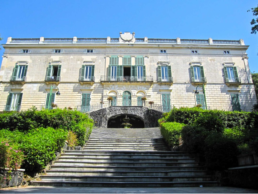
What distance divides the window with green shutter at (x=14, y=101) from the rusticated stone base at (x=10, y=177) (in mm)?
19349

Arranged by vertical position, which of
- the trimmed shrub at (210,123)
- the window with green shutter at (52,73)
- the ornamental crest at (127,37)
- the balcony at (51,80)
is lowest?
the trimmed shrub at (210,123)

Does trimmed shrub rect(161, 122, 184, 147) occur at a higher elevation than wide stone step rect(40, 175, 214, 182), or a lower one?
higher

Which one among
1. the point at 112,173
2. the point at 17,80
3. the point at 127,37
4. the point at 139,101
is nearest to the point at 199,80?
the point at 139,101

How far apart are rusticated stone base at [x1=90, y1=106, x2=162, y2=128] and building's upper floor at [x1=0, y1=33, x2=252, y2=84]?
4.85 metres

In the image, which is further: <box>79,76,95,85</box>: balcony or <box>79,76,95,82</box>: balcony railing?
A: <box>79,76,95,82</box>: balcony railing

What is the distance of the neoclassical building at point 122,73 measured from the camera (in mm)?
24375

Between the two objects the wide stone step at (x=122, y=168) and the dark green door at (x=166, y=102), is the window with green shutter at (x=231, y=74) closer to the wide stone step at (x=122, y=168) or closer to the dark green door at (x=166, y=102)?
the dark green door at (x=166, y=102)

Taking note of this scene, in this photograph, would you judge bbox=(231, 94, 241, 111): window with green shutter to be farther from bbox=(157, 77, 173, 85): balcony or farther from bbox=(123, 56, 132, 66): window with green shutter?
bbox=(123, 56, 132, 66): window with green shutter

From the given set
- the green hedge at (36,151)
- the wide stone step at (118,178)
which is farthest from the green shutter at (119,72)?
the wide stone step at (118,178)

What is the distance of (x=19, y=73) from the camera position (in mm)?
25359

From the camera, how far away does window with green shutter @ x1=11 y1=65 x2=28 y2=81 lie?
25.0 m

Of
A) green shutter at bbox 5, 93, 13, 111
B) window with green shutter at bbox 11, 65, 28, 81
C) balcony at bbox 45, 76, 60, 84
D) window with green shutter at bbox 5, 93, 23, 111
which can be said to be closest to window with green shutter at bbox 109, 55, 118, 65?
balcony at bbox 45, 76, 60, 84

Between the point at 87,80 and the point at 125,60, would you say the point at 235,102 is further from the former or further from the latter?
the point at 87,80

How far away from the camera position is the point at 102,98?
80.1ft
